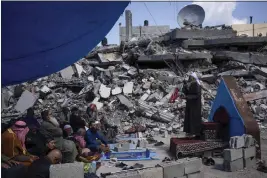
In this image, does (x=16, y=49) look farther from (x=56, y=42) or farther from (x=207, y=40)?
(x=207, y=40)

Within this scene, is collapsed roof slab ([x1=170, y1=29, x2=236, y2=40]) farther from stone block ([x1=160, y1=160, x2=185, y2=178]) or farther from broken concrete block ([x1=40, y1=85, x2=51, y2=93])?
stone block ([x1=160, y1=160, x2=185, y2=178])

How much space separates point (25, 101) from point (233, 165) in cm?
980

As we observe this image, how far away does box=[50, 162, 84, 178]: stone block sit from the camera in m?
3.46

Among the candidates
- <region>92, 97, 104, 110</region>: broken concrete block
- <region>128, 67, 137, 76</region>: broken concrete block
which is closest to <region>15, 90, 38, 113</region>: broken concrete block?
<region>92, 97, 104, 110</region>: broken concrete block

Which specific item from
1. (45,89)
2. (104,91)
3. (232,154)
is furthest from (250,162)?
(45,89)

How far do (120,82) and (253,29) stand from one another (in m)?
22.6

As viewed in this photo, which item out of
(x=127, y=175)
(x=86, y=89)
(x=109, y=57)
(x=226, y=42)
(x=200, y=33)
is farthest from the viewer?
(x=109, y=57)

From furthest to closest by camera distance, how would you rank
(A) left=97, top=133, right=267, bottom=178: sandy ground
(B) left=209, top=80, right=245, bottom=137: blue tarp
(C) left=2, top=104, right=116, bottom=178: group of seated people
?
1. (B) left=209, top=80, right=245, bottom=137: blue tarp
2. (A) left=97, top=133, right=267, bottom=178: sandy ground
3. (C) left=2, top=104, right=116, bottom=178: group of seated people

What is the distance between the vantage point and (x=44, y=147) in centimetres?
514

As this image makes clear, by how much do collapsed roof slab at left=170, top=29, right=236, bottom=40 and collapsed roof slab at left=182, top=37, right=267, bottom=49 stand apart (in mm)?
660

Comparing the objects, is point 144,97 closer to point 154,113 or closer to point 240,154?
point 154,113

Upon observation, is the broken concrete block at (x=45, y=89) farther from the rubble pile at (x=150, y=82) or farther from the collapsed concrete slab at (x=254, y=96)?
the collapsed concrete slab at (x=254, y=96)

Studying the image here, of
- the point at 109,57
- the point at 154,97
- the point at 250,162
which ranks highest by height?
the point at 109,57

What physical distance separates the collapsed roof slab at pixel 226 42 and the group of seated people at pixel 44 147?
33.2 ft
